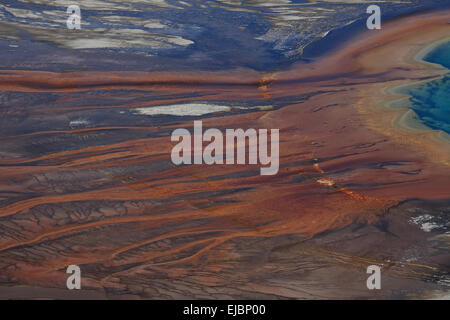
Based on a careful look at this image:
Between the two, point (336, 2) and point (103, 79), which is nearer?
point (103, 79)

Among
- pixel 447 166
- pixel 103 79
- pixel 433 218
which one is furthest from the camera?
pixel 103 79

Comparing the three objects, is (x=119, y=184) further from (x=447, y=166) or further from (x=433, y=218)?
(x=447, y=166)

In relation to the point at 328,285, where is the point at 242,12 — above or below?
above

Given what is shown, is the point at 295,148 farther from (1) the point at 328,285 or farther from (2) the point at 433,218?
(1) the point at 328,285

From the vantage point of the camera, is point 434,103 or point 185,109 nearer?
point 185,109

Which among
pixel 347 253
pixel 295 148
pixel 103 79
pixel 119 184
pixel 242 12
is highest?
pixel 242 12
